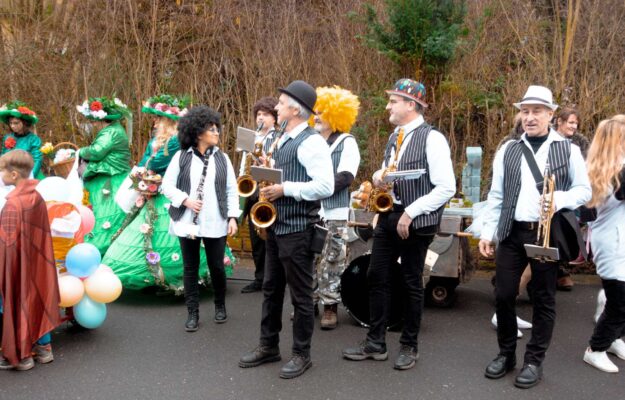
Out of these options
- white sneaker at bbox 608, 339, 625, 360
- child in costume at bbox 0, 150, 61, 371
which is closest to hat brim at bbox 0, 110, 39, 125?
child in costume at bbox 0, 150, 61, 371

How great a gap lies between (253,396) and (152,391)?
0.66 metres

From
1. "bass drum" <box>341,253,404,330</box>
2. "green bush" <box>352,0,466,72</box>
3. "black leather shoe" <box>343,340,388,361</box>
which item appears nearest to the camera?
"black leather shoe" <box>343,340,388,361</box>

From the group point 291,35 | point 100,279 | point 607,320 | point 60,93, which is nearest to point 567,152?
point 607,320

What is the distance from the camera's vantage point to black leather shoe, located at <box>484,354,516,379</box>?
4.32 metres

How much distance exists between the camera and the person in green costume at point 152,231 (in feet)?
20.1

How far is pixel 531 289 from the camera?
13.8 feet

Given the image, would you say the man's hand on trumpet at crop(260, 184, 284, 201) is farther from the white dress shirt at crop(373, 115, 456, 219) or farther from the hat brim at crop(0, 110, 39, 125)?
the hat brim at crop(0, 110, 39, 125)

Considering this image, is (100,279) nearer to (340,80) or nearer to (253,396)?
(253,396)

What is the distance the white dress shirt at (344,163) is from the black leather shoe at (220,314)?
4.09 feet

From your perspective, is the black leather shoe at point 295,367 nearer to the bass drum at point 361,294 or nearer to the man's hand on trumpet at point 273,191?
the bass drum at point 361,294

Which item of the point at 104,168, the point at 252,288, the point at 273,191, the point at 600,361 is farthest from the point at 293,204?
the point at 104,168

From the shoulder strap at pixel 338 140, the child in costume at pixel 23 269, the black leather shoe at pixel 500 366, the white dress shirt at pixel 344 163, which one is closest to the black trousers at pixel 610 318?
the black leather shoe at pixel 500 366

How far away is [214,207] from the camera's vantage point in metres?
5.38

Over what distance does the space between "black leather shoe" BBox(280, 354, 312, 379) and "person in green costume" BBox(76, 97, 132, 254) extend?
307 cm
